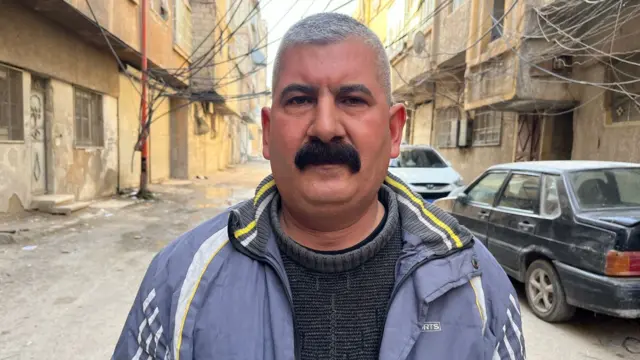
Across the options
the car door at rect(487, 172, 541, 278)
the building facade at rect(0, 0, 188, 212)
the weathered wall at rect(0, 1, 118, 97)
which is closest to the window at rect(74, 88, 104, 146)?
the building facade at rect(0, 0, 188, 212)

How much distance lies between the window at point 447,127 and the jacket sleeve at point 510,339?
1310cm

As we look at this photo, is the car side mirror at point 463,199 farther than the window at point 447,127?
No

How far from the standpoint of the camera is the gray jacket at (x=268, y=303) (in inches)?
43.1

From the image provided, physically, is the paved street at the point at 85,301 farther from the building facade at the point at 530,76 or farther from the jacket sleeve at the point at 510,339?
the building facade at the point at 530,76

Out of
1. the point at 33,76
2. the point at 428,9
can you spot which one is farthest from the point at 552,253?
the point at 428,9

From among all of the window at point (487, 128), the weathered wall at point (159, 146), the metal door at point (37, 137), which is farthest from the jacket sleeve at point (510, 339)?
the weathered wall at point (159, 146)

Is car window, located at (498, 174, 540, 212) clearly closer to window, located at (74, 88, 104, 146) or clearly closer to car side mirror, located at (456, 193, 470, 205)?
car side mirror, located at (456, 193, 470, 205)

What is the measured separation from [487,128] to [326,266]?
40.7ft

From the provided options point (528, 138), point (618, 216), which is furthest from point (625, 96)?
point (618, 216)

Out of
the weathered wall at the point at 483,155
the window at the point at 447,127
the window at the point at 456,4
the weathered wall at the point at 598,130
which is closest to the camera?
the weathered wall at the point at 598,130

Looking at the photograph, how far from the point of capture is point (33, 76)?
7.56 metres

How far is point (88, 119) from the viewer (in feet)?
31.6

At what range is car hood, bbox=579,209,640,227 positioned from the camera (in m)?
3.17

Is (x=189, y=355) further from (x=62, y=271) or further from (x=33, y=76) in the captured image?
(x=33, y=76)
